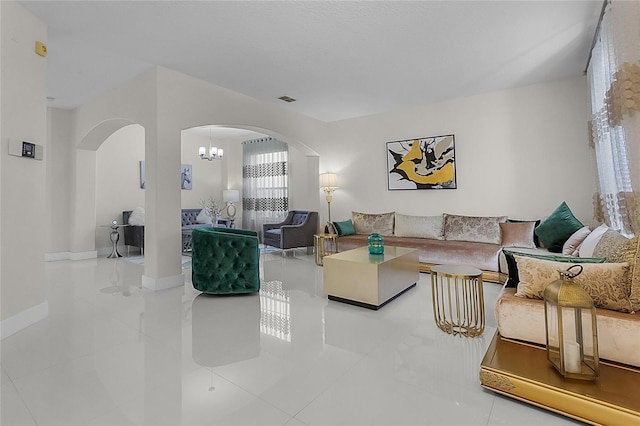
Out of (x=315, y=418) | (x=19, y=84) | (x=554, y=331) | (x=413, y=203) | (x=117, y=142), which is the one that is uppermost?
(x=117, y=142)

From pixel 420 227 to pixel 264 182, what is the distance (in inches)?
170

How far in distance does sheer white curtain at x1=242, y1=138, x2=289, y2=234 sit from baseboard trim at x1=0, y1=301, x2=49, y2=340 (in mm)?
5062

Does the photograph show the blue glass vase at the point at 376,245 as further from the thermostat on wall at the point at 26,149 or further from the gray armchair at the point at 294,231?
the thermostat on wall at the point at 26,149

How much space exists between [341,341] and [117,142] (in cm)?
667

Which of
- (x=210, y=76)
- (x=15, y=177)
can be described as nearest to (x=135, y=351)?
(x=15, y=177)

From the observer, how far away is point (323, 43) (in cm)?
330

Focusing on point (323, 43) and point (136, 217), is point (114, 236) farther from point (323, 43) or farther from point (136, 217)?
point (323, 43)

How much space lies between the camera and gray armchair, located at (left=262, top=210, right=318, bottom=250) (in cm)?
600

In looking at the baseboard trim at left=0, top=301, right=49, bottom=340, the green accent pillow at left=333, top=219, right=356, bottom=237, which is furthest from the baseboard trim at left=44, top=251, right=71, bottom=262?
the green accent pillow at left=333, top=219, right=356, bottom=237

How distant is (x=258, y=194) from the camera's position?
8062 millimetres

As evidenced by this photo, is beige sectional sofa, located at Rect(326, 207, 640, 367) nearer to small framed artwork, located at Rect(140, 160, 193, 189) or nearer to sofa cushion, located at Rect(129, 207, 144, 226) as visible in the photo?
sofa cushion, located at Rect(129, 207, 144, 226)

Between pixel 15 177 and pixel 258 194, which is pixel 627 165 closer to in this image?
pixel 15 177

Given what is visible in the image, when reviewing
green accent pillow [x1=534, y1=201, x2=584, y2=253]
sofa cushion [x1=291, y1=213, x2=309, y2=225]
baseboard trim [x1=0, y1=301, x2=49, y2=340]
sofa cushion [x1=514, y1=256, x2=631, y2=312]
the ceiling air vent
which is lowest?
baseboard trim [x1=0, y1=301, x2=49, y2=340]

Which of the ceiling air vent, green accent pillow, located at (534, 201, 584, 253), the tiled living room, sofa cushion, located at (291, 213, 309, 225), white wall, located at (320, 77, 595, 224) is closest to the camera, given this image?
the tiled living room
